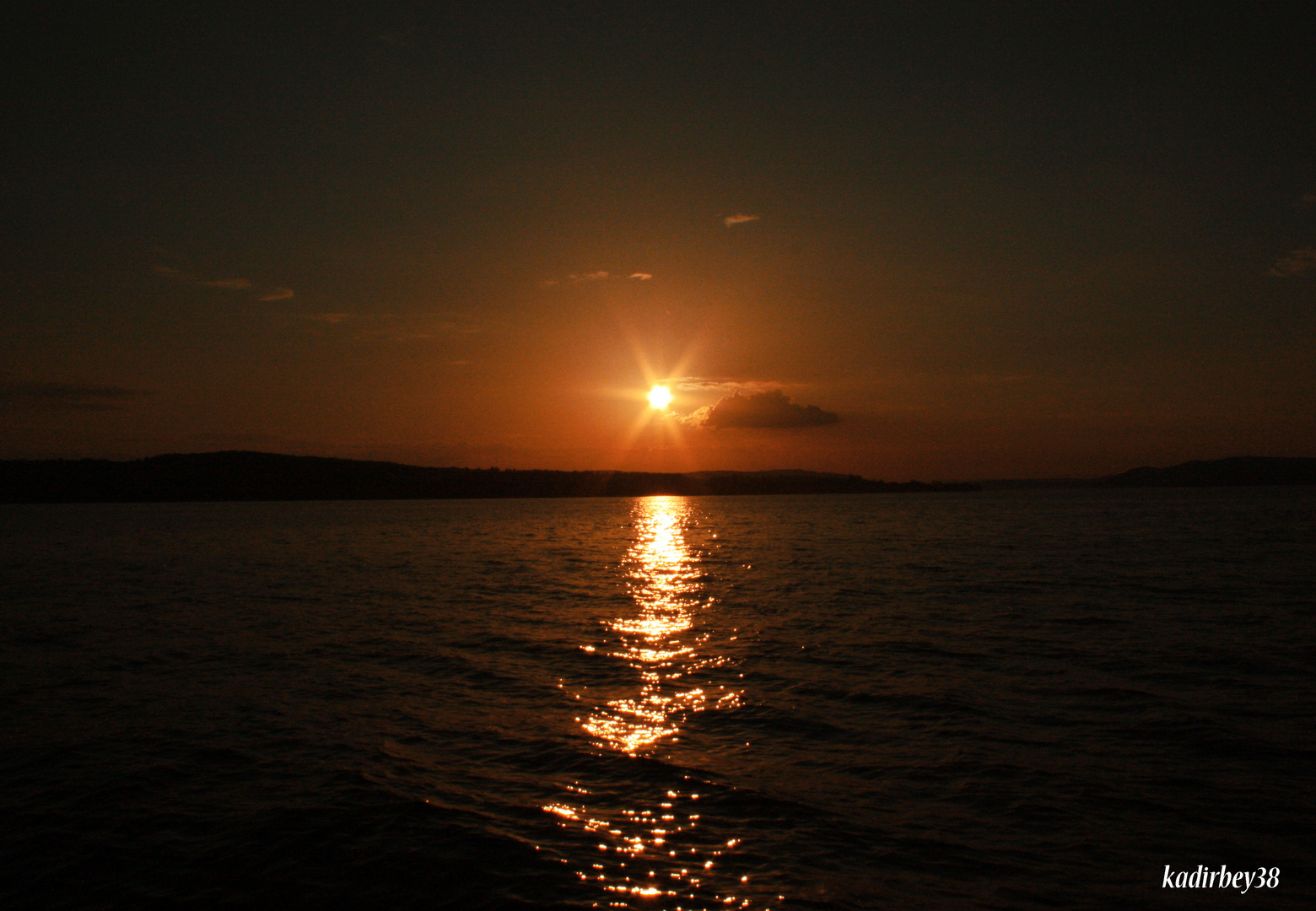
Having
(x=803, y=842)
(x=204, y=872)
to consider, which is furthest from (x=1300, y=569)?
(x=204, y=872)

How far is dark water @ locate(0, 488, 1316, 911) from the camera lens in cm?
995

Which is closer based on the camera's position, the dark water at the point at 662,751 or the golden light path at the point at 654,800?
the golden light path at the point at 654,800

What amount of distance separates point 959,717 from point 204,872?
45.8 feet

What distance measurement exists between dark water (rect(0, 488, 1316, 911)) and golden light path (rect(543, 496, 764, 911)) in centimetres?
6

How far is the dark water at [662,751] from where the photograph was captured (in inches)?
392

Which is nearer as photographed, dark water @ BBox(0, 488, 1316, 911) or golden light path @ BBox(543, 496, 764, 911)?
golden light path @ BBox(543, 496, 764, 911)

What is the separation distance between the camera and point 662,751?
48.3 ft

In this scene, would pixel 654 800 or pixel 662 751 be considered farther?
pixel 662 751

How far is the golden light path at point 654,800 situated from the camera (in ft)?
31.4

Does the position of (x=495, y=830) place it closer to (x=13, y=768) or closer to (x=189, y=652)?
(x=13, y=768)

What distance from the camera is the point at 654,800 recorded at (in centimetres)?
1231

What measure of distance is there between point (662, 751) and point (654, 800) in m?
2.42

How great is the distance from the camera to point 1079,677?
20.1 m

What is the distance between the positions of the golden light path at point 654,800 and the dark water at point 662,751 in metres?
0.06
